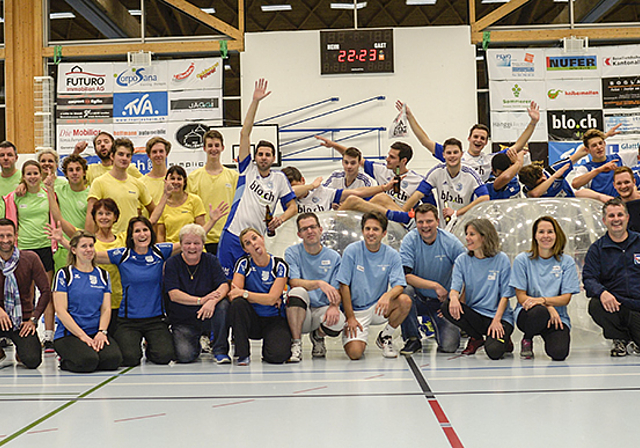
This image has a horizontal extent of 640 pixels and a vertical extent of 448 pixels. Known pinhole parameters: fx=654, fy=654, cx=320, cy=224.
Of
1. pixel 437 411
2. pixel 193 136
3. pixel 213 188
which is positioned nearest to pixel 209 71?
pixel 193 136

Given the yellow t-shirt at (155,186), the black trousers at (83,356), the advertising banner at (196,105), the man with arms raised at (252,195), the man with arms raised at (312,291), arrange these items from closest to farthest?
1. the black trousers at (83,356)
2. the man with arms raised at (312,291)
3. the man with arms raised at (252,195)
4. the yellow t-shirt at (155,186)
5. the advertising banner at (196,105)

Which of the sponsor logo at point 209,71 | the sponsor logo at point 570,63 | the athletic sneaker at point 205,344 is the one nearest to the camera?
the athletic sneaker at point 205,344

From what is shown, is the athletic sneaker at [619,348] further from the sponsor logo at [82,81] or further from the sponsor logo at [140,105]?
the sponsor logo at [82,81]

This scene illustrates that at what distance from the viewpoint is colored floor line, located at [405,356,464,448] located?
2919 mm

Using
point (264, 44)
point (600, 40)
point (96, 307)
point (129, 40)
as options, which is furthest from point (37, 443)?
point (600, 40)

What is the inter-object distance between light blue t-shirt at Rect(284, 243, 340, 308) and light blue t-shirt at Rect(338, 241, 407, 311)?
155 mm

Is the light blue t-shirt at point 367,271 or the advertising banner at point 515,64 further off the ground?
the advertising banner at point 515,64

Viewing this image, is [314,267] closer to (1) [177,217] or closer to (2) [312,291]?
(2) [312,291]

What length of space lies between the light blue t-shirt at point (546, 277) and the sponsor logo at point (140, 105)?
1003cm

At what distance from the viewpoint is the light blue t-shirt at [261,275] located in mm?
5586

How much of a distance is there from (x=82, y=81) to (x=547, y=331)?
38.7 feet

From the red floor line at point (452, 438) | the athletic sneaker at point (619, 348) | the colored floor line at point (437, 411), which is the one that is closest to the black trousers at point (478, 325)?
the colored floor line at point (437, 411)

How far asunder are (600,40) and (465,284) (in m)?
10.5

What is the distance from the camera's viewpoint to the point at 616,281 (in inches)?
220
